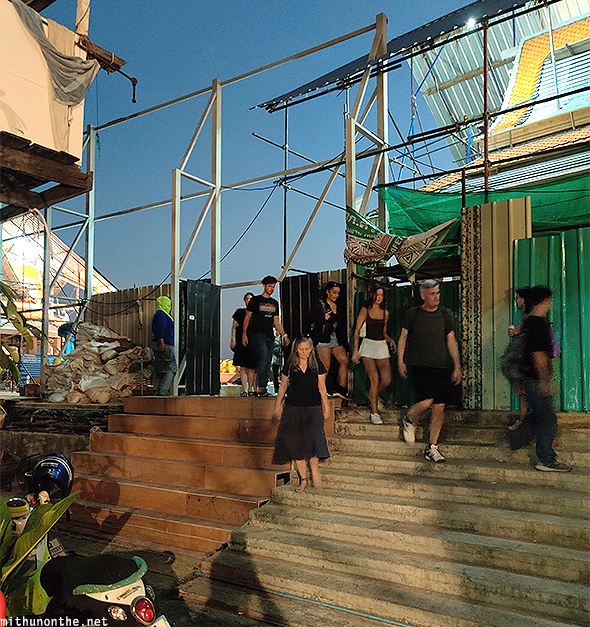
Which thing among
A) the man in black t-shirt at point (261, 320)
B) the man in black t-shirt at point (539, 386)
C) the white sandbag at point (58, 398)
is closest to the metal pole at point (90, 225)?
the white sandbag at point (58, 398)

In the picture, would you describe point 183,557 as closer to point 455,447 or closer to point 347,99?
point 455,447

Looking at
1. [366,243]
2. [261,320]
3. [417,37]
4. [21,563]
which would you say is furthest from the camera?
[417,37]

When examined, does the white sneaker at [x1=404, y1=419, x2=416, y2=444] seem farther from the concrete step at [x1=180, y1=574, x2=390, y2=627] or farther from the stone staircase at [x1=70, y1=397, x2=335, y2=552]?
the concrete step at [x1=180, y1=574, x2=390, y2=627]

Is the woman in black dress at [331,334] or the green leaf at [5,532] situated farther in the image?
the woman in black dress at [331,334]

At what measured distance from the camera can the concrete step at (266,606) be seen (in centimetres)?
405

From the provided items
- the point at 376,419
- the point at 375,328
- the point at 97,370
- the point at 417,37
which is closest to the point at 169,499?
the point at 376,419

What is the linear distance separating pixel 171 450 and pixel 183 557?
178cm

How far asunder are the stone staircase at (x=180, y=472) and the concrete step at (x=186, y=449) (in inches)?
0.5

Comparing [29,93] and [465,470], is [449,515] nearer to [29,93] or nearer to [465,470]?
[465,470]

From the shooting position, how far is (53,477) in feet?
17.9

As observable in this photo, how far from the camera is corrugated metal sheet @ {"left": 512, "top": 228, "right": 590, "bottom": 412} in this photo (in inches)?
231

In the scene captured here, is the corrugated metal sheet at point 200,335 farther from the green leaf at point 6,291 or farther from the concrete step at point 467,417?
the green leaf at point 6,291

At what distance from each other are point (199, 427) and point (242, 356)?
5.28 feet

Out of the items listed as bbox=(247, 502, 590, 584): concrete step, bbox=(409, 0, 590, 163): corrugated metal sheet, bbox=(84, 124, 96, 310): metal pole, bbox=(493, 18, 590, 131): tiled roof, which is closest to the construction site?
bbox=(247, 502, 590, 584): concrete step
